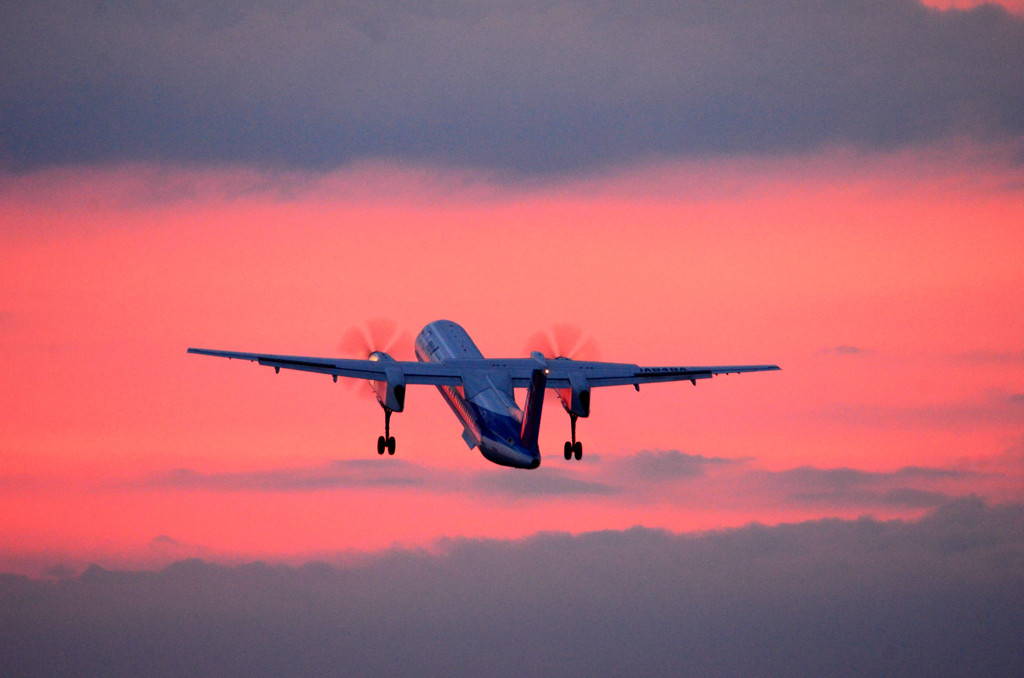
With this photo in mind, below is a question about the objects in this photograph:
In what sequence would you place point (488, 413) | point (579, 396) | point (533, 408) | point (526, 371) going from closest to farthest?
point (533, 408) < point (488, 413) < point (579, 396) < point (526, 371)

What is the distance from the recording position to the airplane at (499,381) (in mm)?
85062

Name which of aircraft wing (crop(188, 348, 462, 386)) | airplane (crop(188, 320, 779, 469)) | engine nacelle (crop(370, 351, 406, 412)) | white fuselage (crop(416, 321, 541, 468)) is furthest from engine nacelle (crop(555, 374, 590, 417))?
engine nacelle (crop(370, 351, 406, 412))

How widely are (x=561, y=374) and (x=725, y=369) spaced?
9.78 meters

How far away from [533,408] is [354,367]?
10.8 metres

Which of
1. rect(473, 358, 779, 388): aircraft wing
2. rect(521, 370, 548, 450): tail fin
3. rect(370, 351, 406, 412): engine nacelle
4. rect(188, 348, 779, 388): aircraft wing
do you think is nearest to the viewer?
rect(521, 370, 548, 450): tail fin

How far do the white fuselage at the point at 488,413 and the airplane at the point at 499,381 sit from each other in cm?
5

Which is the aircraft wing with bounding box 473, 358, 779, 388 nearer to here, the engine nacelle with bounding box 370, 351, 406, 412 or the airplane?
the airplane

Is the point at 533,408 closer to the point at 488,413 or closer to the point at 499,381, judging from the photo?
the point at 488,413

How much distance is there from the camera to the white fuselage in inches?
3351

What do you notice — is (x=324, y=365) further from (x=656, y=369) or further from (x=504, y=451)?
(x=656, y=369)

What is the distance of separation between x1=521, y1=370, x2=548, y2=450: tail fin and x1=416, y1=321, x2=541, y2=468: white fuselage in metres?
0.50

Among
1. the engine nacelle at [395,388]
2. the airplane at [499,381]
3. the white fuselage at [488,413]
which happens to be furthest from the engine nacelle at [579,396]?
the engine nacelle at [395,388]

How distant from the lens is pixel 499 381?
90.2 meters

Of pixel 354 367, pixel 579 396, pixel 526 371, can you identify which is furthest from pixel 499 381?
pixel 354 367
